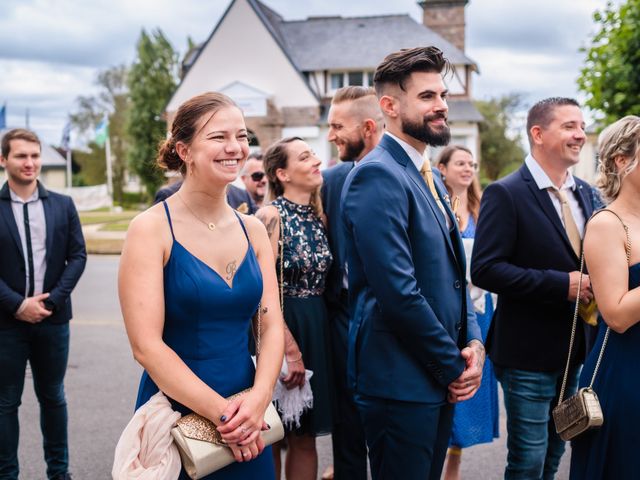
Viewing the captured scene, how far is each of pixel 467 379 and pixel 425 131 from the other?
3.68 ft

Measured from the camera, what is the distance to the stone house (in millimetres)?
31672

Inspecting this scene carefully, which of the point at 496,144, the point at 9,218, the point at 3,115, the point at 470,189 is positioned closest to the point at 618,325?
the point at 470,189

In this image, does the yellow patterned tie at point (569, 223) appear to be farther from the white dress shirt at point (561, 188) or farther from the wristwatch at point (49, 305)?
the wristwatch at point (49, 305)

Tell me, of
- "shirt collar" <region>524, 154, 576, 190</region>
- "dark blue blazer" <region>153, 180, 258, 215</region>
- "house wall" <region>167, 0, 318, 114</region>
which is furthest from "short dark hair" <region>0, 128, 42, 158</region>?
"house wall" <region>167, 0, 318, 114</region>

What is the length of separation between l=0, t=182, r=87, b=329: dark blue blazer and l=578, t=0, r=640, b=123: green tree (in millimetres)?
6636

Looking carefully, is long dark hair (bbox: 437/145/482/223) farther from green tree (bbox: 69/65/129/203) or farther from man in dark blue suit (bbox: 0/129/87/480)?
green tree (bbox: 69/65/129/203)

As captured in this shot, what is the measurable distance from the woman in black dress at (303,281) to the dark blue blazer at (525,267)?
3.19 ft

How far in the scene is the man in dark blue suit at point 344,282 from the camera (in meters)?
3.94

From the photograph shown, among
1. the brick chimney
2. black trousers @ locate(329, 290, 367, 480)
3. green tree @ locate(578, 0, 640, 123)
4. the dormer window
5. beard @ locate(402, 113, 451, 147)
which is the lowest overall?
black trousers @ locate(329, 290, 367, 480)

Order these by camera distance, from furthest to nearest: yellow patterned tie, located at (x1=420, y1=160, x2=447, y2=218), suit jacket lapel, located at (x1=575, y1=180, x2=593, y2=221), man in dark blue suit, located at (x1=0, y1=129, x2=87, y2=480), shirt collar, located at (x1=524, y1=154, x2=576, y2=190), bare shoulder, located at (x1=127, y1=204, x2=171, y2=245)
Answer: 1. man in dark blue suit, located at (x1=0, y1=129, x2=87, y2=480)
2. suit jacket lapel, located at (x1=575, y1=180, x2=593, y2=221)
3. shirt collar, located at (x1=524, y1=154, x2=576, y2=190)
4. yellow patterned tie, located at (x1=420, y1=160, x2=447, y2=218)
5. bare shoulder, located at (x1=127, y1=204, x2=171, y2=245)

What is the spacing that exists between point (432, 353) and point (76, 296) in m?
10.7

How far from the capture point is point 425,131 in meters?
2.88

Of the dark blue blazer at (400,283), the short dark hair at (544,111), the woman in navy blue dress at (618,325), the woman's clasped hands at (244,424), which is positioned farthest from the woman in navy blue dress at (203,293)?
the short dark hair at (544,111)

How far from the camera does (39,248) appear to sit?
14.5 feet
